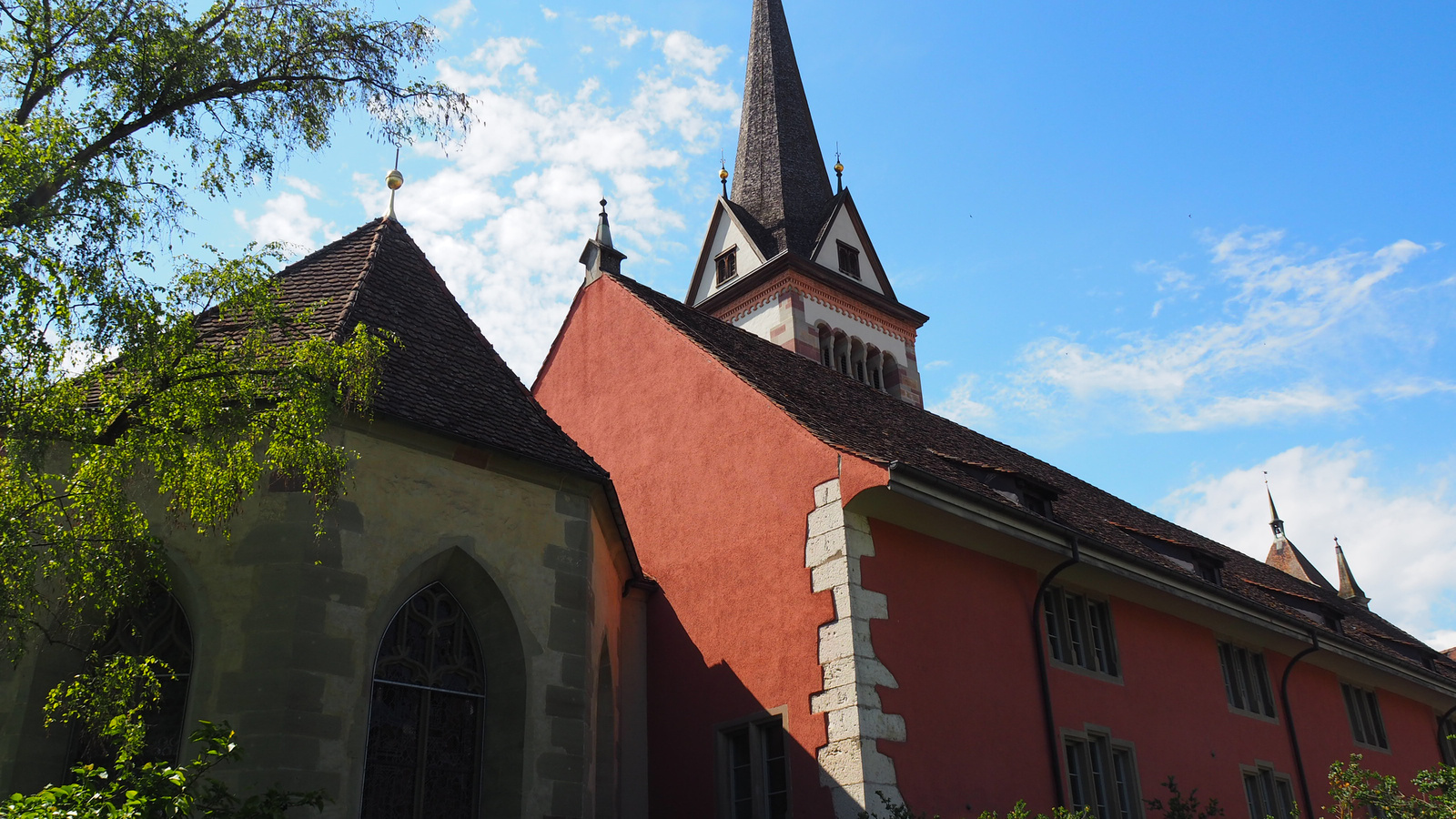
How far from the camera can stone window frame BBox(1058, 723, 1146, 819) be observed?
44.2 ft

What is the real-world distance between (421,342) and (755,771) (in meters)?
5.58

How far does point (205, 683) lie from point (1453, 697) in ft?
70.5

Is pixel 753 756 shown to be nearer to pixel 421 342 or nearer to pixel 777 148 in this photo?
pixel 421 342

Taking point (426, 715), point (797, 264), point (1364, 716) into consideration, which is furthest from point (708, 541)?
point (797, 264)

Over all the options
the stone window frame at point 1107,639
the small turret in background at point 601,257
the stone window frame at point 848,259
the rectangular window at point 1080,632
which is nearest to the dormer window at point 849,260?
the stone window frame at point 848,259

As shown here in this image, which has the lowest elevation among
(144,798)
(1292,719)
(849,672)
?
(144,798)

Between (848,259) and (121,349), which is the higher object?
(848,259)

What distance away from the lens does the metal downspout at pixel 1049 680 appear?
13.1m

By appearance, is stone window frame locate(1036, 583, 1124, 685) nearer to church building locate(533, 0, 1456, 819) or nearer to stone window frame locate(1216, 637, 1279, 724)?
church building locate(533, 0, 1456, 819)

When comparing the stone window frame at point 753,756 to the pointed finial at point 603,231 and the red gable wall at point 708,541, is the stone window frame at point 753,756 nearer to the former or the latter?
the red gable wall at point 708,541

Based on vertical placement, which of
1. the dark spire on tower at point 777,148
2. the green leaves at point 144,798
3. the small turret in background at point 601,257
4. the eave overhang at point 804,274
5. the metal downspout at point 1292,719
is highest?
the dark spire on tower at point 777,148

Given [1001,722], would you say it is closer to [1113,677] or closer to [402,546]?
[1113,677]

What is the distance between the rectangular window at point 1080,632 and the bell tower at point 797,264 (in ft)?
53.6

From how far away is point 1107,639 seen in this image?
15289 mm
